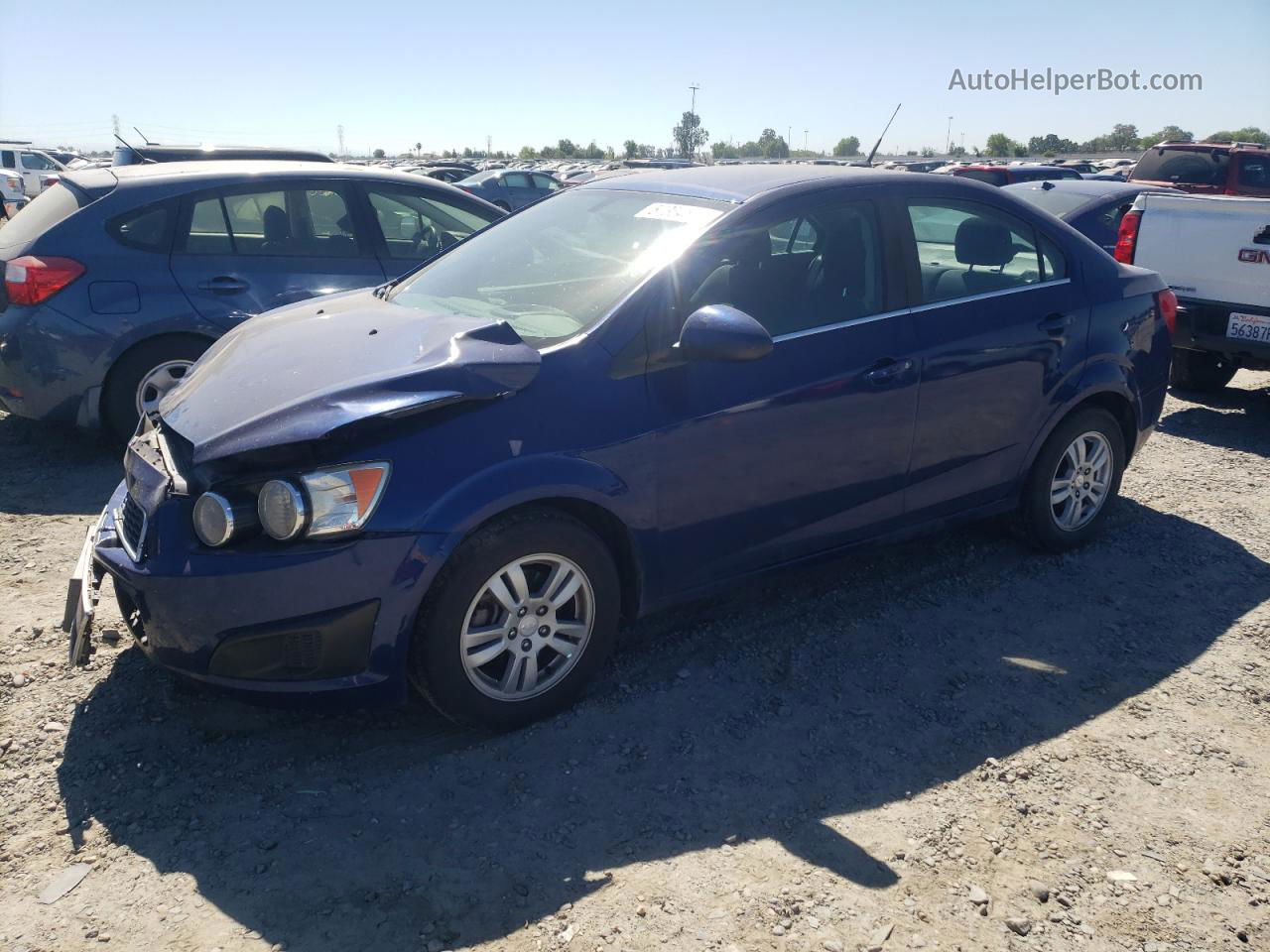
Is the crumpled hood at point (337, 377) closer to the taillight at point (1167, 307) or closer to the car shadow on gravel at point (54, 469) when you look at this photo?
the car shadow on gravel at point (54, 469)

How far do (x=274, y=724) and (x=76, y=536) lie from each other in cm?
223

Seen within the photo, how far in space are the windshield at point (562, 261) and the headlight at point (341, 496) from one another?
31.7 inches

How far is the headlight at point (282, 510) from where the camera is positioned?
2881mm

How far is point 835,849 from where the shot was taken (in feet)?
9.36

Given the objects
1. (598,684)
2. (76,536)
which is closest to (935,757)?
(598,684)

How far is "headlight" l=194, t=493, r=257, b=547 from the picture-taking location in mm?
2891

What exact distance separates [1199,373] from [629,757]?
7187 mm

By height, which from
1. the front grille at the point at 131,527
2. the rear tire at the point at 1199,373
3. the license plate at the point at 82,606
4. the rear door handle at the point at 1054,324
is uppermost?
the rear door handle at the point at 1054,324

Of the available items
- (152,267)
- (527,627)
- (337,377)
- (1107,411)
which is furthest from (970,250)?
(152,267)

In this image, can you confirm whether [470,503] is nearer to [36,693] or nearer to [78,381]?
[36,693]

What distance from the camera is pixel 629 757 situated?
327 cm

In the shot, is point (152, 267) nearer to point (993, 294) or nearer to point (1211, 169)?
point (993, 294)

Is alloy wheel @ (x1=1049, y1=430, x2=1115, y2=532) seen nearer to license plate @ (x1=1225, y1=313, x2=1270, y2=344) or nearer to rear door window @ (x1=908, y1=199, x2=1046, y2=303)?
rear door window @ (x1=908, y1=199, x2=1046, y2=303)

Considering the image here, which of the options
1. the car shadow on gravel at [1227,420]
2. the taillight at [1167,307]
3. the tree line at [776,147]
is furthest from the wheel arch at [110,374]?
the tree line at [776,147]
